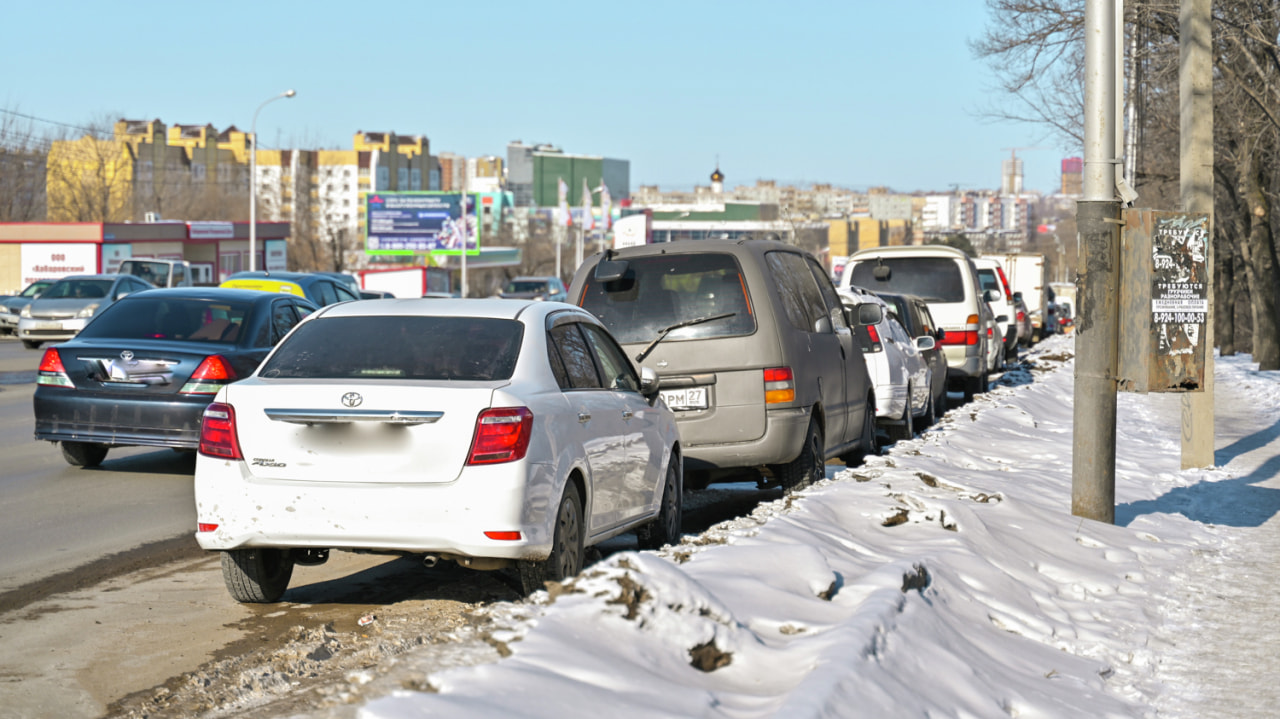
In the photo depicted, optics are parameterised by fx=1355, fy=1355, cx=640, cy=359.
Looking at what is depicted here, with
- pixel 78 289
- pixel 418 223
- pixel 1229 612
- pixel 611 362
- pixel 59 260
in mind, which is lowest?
pixel 1229 612

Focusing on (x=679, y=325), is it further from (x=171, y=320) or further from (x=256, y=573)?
(x=171, y=320)

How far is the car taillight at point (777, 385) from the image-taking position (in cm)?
919

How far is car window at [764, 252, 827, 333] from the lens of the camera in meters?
9.77

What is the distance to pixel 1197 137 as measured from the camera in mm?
12398

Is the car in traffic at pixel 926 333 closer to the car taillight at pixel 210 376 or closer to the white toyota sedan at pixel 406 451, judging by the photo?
the car taillight at pixel 210 376

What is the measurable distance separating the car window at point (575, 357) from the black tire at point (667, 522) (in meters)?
1.09

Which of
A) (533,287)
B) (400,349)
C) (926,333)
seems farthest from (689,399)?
(533,287)

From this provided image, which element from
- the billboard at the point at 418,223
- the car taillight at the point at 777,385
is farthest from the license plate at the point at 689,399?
the billboard at the point at 418,223

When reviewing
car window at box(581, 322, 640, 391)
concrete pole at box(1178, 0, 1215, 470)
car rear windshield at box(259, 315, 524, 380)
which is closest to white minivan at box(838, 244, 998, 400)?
concrete pole at box(1178, 0, 1215, 470)

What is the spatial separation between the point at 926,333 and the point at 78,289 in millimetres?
22193

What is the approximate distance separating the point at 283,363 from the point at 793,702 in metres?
3.28

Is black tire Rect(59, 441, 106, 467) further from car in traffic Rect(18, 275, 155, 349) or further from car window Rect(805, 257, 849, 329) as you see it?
car in traffic Rect(18, 275, 155, 349)

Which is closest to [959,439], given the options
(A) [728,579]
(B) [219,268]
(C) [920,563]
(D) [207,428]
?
(C) [920,563]

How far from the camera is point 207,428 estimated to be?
6.20 metres
